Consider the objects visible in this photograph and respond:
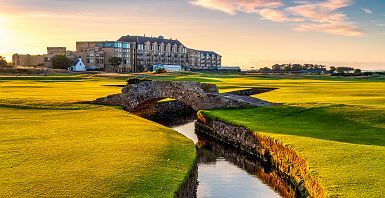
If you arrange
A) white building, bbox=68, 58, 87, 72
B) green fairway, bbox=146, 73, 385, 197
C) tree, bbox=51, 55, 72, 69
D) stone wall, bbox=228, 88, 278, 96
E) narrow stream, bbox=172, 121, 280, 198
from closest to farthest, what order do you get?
green fairway, bbox=146, 73, 385, 197
narrow stream, bbox=172, 121, 280, 198
stone wall, bbox=228, 88, 278, 96
tree, bbox=51, 55, 72, 69
white building, bbox=68, 58, 87, 72

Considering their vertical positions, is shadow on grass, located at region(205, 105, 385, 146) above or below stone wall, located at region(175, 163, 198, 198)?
above

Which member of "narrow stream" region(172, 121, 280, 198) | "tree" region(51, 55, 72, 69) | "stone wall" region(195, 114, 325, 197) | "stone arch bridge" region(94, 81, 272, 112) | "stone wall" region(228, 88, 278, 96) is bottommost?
"narrow stream" region(172, 121, 280, 198)

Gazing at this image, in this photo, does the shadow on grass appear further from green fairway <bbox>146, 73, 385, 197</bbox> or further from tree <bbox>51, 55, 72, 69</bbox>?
tree <bbox>51, 55, 72, 69</bbox>

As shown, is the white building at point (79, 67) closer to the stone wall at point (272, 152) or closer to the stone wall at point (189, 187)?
the stone wall at point (272, 152)

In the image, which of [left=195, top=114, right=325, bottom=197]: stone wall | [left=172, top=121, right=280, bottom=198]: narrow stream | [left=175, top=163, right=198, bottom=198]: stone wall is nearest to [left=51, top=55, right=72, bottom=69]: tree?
[left=195, top=114, right=325, bottom=197]: stone wall

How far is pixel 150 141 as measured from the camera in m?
28.1

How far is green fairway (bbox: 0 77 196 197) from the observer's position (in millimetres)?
17594

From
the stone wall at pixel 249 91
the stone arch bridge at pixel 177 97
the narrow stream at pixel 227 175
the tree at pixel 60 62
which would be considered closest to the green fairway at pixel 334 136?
A: the stone arch bridge at pixel 177 97

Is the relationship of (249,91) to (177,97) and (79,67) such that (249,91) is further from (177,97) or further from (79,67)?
(79,67)

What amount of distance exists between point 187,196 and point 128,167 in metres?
2.93

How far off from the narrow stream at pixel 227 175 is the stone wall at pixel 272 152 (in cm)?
97

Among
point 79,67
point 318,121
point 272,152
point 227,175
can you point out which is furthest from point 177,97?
point 79,67

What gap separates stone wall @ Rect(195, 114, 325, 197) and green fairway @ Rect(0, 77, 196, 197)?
210 inches

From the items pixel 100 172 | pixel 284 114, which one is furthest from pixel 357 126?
pixel 100 172
